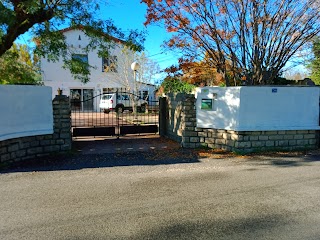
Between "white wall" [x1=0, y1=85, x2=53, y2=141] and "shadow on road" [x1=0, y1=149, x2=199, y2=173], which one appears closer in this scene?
"shadow on road" [x1=0, y1=149, x2=199, y2=173]

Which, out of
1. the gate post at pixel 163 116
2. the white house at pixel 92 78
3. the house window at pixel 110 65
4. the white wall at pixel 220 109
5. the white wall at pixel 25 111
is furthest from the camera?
the white house at pixel 92 78

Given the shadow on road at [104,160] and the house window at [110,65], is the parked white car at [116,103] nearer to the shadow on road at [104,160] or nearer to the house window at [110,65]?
the house window at [110,65]

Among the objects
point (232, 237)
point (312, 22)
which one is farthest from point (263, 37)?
point (232, 237)

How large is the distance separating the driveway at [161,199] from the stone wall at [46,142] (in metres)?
0.49

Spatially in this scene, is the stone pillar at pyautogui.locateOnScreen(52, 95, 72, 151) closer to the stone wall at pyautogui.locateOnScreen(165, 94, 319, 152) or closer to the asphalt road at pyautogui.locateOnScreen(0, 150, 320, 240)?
the asphalt road at pyautogui.locateOnScreen(0, 150, 320, 240)

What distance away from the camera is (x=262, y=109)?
7.91 m

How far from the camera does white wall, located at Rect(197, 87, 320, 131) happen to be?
777cm

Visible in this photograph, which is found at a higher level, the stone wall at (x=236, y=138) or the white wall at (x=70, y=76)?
the white wall at (x=70, y=76)

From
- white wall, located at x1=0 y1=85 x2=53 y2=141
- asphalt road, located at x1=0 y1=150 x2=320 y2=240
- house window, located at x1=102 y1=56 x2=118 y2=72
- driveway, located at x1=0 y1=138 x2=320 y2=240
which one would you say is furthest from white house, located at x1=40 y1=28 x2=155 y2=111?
asphalt road, located at x1=0 y1=150 x2=320 y2=240

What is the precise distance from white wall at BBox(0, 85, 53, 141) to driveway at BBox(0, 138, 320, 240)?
0.89 metres

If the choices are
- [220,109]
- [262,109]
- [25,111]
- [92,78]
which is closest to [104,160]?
[25,111]

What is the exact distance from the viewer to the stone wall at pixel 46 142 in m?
6.54

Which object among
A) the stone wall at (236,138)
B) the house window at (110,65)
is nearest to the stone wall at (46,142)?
the stone wall at (236,138)

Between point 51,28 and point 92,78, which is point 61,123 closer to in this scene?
point 51,28
